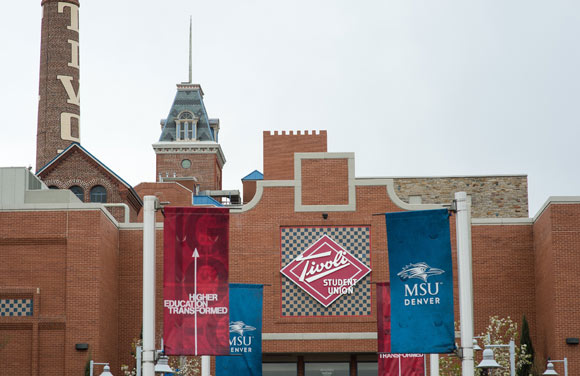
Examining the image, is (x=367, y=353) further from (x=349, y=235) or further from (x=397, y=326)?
→ (x=397, y=326)

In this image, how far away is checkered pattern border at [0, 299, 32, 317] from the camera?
44.6 m

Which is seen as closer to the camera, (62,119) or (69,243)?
(69,243)

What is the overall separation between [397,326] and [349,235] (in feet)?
76.6

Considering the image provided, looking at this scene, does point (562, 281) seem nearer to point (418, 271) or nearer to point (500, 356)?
point (500, 356)

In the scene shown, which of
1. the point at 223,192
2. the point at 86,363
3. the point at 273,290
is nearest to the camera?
the point at 86,363

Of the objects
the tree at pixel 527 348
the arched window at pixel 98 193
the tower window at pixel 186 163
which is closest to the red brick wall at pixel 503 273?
the tree at pixel 527 348

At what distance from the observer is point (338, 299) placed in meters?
46.5

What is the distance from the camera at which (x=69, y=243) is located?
44906 mm

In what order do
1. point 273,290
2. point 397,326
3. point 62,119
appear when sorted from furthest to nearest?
point 62,119
point 273,290
point 397,326

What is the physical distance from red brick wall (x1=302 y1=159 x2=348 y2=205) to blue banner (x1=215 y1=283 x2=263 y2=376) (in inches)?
431

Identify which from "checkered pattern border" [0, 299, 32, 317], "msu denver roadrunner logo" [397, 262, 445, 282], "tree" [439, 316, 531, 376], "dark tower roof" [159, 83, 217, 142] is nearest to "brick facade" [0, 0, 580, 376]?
"checkered pattern border" [0, 299, 32, 317]

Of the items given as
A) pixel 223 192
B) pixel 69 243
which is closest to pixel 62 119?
pixel 223 192

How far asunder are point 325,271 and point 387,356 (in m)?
9.14

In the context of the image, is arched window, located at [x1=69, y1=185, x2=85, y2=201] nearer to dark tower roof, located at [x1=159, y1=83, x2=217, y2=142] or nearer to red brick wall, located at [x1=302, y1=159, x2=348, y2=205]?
red brick wall, located at [x1=302, y1=159, x2=348, y2=205]
